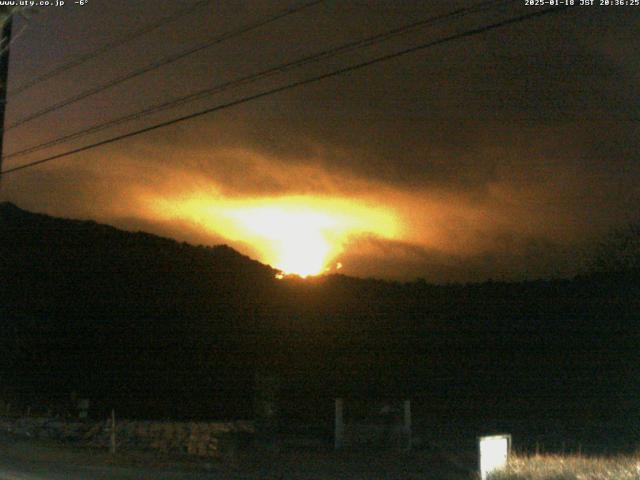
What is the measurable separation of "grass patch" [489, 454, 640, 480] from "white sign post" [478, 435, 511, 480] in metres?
0.14

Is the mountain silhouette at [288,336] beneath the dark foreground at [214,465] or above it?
above

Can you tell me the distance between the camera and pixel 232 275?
42.8m

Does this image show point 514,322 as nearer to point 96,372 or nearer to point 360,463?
point 360,463

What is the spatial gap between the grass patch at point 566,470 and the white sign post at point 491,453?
14cm

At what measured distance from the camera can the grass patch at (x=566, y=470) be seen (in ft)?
36.8

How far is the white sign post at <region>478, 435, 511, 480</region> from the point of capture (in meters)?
12.4

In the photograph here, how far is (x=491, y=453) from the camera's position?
12.8 m

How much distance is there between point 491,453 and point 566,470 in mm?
1258

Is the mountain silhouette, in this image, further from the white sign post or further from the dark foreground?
the white sign post

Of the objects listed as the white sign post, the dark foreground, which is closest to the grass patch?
the white sign post

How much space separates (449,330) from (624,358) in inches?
253

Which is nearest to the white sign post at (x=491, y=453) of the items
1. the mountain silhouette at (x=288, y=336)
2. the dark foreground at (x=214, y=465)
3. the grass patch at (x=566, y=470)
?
the grass patch at (x=566, y=470)

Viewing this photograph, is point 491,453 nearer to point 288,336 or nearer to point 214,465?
point 214,465

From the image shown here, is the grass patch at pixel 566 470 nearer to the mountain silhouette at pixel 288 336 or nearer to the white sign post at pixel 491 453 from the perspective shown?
the white sign post at pixel 491 453
